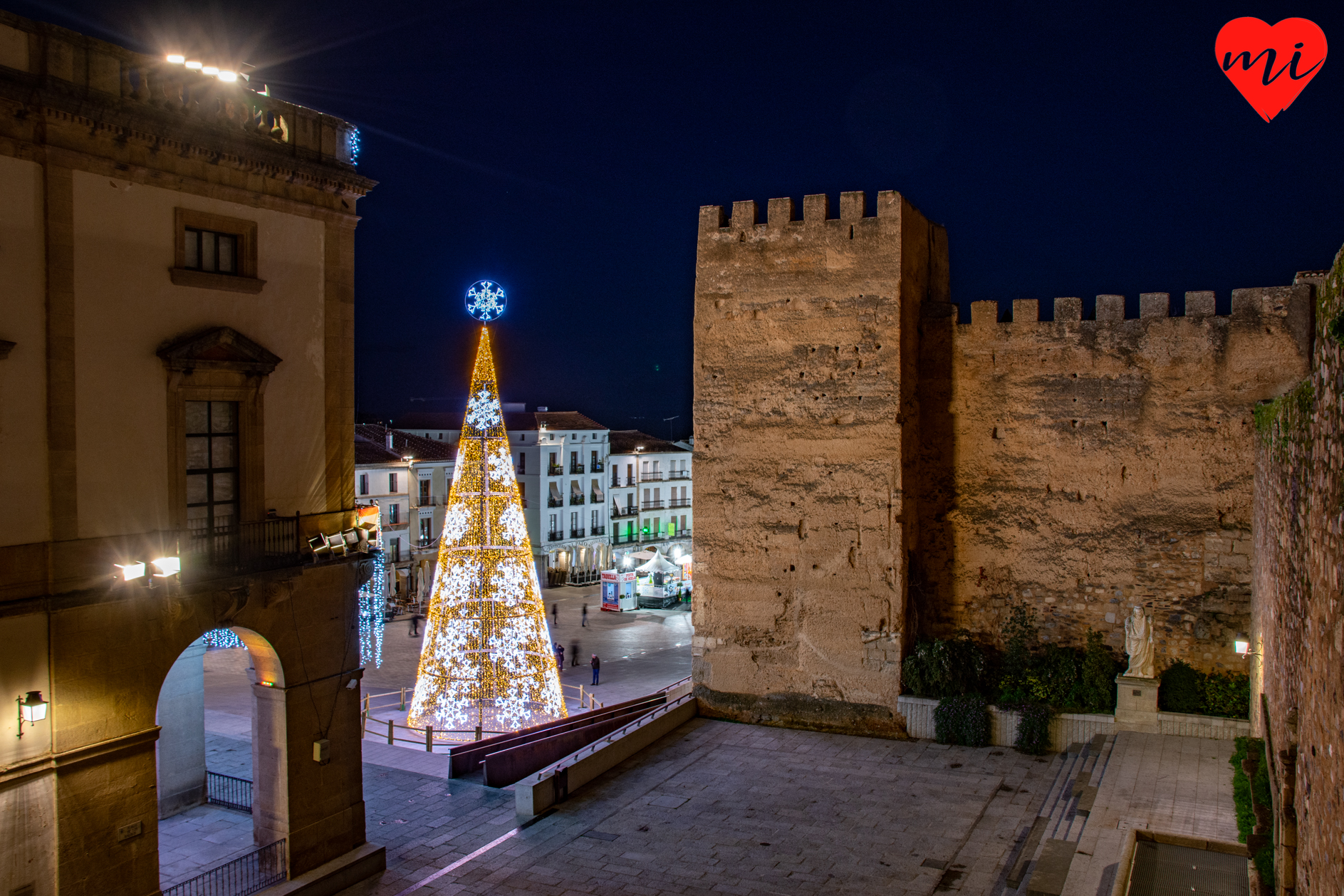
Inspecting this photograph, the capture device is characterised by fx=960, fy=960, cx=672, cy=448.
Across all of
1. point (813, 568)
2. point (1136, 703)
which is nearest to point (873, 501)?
point (813, 568)

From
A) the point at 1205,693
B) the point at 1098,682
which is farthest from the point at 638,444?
the point at 1205,693

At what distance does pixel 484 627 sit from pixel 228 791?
494 centimetres

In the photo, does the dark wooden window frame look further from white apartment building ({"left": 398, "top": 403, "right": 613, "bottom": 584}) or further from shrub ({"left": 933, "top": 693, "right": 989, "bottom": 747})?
white apartment building ({"left": 398, "top": 403, "right": 613, "bottom": 584})

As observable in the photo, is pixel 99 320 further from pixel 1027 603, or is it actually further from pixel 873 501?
pixel 1027 603

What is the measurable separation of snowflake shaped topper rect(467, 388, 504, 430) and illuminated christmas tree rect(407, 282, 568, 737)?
0.41m

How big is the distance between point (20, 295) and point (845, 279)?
12.3m

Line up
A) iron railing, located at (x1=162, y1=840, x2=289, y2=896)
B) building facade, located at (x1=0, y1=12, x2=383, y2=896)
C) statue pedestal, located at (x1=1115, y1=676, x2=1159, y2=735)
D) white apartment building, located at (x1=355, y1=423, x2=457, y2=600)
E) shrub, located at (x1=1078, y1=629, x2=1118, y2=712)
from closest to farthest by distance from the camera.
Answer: building facade, located at (x1=0, y1=12, x2=383, y2=896) < iron railing, located at (x1=162, y1=840, x2=289, y2=896) < statue pedestal, located at (x1=1115, y1=676, x2=1159, y2=735) < shrub, located at (x1=1078, y1=629, x2=1118, y2=712) < white apartment building, located at (x1=355, y1=423, x2=457, y2=600)

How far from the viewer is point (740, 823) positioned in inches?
490

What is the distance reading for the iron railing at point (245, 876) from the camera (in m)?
10.3

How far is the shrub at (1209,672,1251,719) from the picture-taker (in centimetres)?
1473

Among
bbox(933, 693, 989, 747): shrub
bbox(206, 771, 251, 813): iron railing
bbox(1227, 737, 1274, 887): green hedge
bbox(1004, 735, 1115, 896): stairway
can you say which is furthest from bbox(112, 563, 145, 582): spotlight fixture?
bbox(933, 693, 989, 747): shrub

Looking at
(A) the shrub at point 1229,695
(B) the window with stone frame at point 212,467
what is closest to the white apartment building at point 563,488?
(A) the shrub at point 1229,695

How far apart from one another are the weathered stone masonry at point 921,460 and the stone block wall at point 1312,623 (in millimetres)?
6566

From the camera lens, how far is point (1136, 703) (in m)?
14.8
